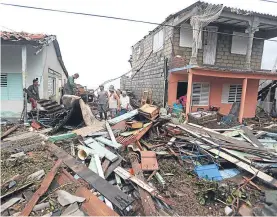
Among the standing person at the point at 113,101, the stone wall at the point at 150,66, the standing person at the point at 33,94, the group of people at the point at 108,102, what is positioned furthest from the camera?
the stone wall at the point at 150,66

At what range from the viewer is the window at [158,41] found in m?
12.8

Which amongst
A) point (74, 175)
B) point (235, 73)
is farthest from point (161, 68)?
point (74, 175)

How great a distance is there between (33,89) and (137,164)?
242 inches

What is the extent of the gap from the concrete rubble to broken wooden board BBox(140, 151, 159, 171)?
26 mm

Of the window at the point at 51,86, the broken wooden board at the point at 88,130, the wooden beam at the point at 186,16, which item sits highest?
the wooden beam at the point at 186,16

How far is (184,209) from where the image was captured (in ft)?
13.0

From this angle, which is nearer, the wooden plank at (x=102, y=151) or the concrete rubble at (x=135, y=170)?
the concrete rubble at (x=135, y=170)

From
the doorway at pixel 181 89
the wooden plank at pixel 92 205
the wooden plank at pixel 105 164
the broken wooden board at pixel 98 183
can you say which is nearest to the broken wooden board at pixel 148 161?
the wooden plank at pixel 105 164

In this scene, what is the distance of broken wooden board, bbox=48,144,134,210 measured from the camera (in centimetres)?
371

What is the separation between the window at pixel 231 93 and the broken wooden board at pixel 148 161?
28.5ft

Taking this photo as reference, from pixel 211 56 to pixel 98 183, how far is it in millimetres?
10556

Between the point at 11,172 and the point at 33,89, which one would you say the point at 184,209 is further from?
the point at 33,89

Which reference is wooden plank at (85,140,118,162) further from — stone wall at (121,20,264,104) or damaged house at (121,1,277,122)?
stone wall at (121,20,264,104)

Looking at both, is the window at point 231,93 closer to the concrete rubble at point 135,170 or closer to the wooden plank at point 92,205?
the concrete rubble at point 135,170
